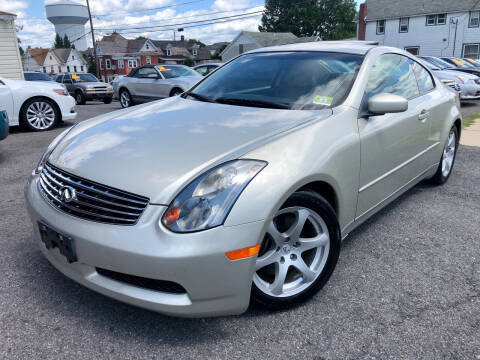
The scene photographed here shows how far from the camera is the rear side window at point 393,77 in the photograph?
120 inches

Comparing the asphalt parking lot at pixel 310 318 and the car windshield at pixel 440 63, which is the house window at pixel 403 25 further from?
the asphalt parking lot at pixel 310 318

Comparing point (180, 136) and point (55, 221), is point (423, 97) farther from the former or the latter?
point (55, 221)

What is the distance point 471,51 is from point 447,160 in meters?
33.9

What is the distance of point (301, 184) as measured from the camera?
2127 mm

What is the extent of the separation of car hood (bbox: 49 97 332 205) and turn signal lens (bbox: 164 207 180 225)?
0.05m

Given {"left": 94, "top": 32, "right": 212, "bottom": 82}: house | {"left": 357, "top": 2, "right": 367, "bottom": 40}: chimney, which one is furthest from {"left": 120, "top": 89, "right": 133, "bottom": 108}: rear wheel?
{"left": 94, "top": 32, "right": 212, "bottom": 82}: house

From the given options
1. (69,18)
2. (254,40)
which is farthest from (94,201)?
(69,18)

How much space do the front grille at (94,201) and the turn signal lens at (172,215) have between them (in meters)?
0.13

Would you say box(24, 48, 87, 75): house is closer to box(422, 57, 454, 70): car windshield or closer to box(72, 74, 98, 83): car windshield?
box(72, 74, 98, 83): car windshield

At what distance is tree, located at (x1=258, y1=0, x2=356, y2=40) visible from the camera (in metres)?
59.8

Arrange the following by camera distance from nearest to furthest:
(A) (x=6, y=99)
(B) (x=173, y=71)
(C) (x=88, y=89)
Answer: (A) (x=6, y=99) < (B) (x=173, y=71) < (C) (x=88, y=89)

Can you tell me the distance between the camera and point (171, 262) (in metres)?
1.78

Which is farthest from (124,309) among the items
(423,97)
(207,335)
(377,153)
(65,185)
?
(423,97)

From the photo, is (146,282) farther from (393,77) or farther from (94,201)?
(393,77)
